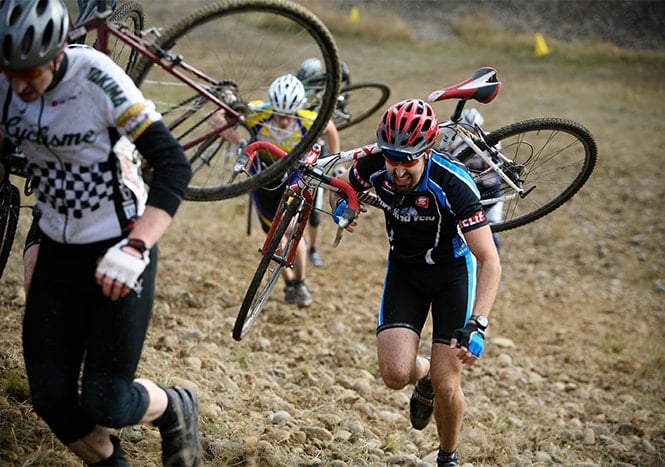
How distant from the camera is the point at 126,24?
4.79 meters

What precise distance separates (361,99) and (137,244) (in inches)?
308

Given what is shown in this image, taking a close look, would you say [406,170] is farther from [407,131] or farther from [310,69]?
[310,69]

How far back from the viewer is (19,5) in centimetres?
317

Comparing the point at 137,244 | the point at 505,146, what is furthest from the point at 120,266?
the point at 505,146

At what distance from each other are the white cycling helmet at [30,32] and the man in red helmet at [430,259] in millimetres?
2026

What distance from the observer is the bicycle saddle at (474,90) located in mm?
4871

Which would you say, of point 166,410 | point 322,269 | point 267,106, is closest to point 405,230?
point 166,410

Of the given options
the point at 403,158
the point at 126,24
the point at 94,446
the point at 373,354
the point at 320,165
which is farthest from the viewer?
the point at 373,354

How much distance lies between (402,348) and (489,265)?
904 millimetres

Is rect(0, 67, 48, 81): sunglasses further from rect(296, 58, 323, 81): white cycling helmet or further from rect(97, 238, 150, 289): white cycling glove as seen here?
rect(296, 58, 323, 81): white cycling helmet

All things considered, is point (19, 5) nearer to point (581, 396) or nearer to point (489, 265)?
point (489, 265)

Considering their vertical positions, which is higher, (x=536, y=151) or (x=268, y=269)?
(x=536, y=151)

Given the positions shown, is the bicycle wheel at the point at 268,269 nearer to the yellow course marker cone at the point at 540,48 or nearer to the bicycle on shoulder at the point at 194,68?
the bicycle on shoulder at the point at 194,68

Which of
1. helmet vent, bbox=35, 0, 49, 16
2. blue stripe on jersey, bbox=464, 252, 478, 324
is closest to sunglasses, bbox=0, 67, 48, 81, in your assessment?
helmet vent, bbox=35, 0, 49, 16
